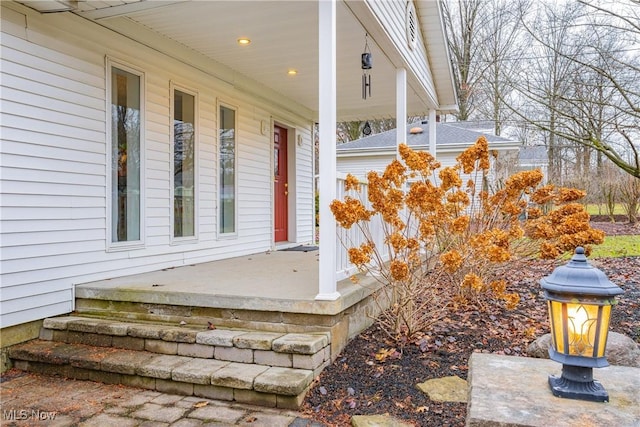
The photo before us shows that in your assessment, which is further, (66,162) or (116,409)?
(66,162)

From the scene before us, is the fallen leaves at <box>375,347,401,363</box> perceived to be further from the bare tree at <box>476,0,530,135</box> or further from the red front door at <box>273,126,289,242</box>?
the bare tree at <box>476,0,530,135</box>

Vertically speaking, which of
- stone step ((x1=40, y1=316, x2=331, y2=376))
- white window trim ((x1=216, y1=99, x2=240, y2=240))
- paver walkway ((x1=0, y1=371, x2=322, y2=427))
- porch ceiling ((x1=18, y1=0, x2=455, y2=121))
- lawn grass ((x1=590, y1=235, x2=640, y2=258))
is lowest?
paver walkway ((x1=0, y1=371, x2=322, y2=427))

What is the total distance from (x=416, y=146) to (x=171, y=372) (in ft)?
39.4

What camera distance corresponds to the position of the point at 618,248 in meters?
7.78

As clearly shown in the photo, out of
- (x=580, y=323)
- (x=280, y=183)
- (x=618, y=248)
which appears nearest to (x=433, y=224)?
(x=580, y=323)

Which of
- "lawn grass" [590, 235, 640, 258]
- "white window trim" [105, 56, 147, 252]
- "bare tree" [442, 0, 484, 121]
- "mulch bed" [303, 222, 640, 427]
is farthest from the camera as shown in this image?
"bare tree" [442, 0, 484, 121]

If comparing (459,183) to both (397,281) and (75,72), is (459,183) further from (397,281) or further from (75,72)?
(75,72)

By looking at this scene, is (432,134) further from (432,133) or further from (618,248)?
(618,248)

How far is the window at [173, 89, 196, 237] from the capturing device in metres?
5.03

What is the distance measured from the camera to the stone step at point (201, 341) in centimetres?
288

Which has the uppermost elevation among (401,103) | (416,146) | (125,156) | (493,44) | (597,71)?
(493,44)

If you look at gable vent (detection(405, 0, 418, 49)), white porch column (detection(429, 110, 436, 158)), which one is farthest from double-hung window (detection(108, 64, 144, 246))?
white porch column (detection(429, 110, 436, 158))

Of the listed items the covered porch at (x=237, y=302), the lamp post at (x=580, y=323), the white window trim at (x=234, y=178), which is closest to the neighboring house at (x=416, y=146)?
the white window trim at (x=234, y=178)

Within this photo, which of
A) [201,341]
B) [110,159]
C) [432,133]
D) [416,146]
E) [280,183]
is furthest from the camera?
[416,146]
